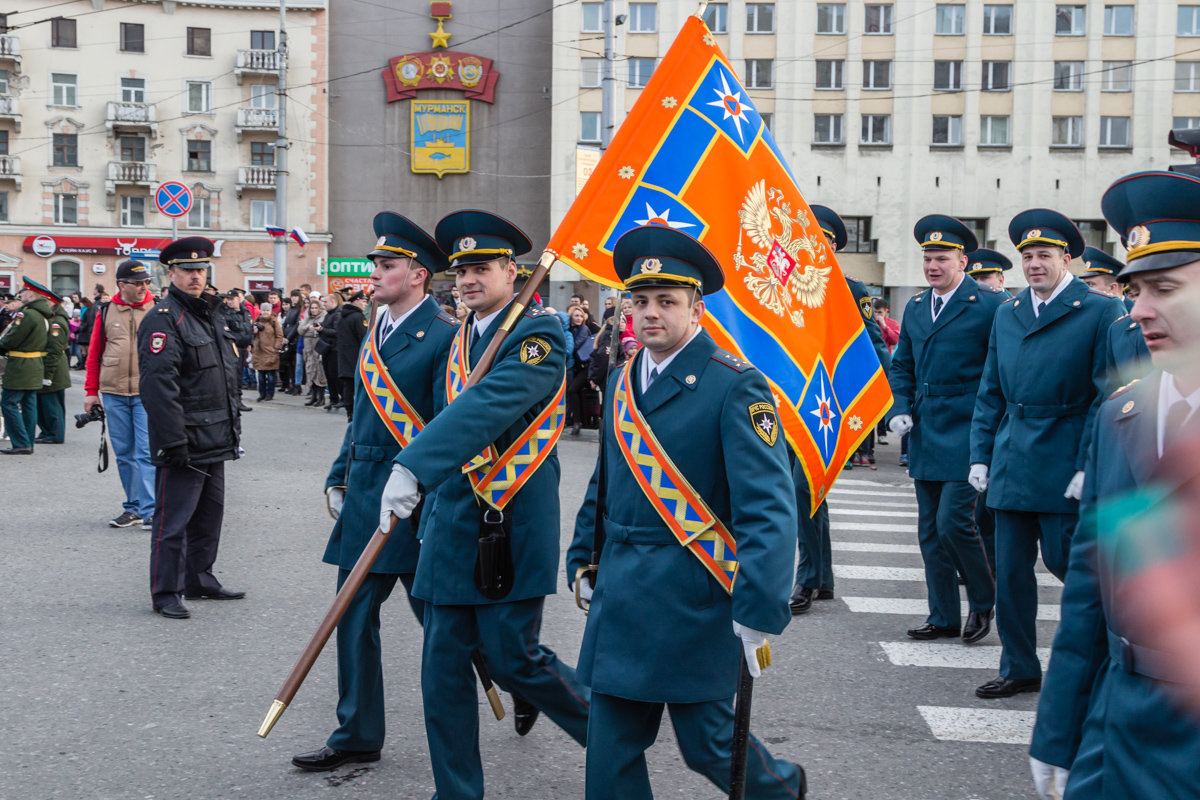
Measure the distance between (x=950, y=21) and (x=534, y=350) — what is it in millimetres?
50021

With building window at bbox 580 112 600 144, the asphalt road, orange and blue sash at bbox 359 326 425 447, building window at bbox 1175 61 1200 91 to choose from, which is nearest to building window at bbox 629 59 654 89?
building window at bbox 580 112 600 144

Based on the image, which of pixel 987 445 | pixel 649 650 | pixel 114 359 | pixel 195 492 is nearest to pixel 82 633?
pixel 195 492

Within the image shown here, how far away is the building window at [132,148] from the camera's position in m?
53.1

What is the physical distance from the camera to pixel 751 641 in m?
3.35

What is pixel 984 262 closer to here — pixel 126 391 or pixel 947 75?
pixel 126 391

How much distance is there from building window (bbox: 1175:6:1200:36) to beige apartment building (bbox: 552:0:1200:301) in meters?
0.06

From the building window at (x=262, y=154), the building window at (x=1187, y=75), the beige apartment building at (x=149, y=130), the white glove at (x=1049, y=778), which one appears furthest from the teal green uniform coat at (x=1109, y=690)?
the building window at (x=262, y=154)

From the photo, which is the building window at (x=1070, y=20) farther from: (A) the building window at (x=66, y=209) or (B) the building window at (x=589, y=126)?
(A) the building window at (x=66, y=209)

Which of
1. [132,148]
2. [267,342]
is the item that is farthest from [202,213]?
[267,342]

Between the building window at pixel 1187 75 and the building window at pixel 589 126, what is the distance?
75.2ft

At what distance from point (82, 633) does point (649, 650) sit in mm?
4378

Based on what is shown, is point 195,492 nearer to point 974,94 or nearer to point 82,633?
point 82,633

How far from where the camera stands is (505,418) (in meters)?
4.12

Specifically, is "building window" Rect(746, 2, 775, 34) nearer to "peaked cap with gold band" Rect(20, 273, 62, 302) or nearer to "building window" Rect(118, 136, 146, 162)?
"building window" Rect(118, 136, 146, 162)
